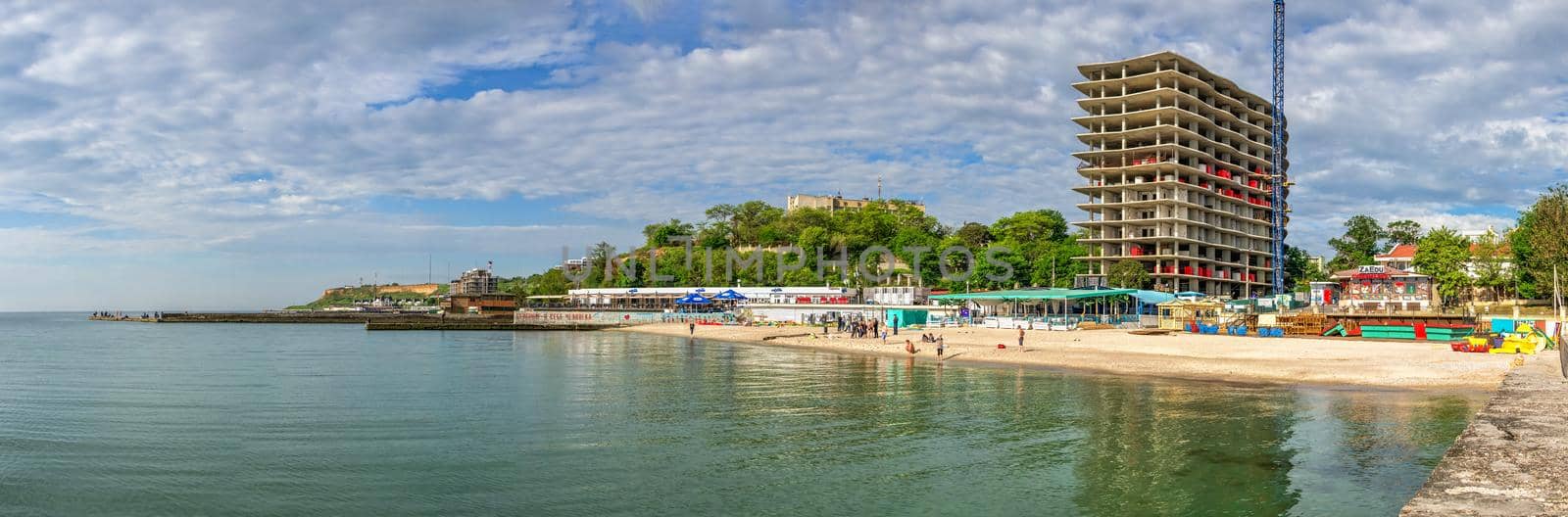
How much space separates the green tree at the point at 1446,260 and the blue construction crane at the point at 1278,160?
Answer: 132ft

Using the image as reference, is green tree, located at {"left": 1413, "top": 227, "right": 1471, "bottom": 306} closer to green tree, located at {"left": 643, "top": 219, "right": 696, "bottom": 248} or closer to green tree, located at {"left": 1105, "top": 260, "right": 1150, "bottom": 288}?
green tree, located at {"left": 1105, "top": 260, "right": 1150, "bottom": 288}

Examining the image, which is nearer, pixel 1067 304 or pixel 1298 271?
pixel 1067 304

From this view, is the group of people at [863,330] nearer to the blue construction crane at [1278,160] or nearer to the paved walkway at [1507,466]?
the paved walkway at [1507,466]

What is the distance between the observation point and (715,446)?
76.6ft

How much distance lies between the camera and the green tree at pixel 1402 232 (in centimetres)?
13475

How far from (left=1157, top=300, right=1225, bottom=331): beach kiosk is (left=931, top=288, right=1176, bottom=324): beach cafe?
1.24 m

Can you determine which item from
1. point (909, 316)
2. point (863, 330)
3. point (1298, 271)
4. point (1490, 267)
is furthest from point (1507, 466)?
point (1298, 271)

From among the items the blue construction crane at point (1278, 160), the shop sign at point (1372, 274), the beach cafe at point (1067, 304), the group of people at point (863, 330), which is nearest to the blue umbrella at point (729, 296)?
the beach cafe at point (1067, 304)

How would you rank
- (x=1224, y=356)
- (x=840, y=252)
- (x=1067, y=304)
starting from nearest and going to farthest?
1. (x=1224, y=356)
2. (x=1067, y=304)
3. (x=840, y=252)

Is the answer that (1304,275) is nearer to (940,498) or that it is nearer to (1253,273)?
(1253,273)

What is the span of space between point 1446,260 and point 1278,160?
51049mm

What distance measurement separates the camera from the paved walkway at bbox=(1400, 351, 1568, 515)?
11031mm

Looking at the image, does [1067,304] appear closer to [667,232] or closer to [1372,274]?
[1372,274]

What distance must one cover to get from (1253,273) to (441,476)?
135529 millimetres
